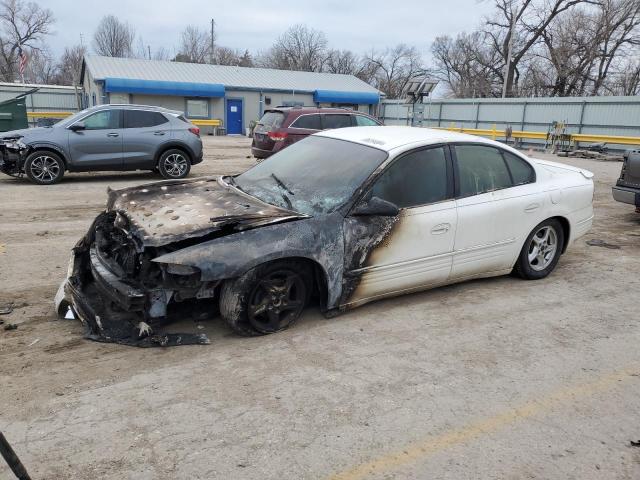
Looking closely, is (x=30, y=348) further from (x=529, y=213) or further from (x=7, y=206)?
(x=7, y=206)

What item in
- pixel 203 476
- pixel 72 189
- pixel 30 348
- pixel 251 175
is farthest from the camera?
pixel 72 189

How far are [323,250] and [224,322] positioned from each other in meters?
1.01

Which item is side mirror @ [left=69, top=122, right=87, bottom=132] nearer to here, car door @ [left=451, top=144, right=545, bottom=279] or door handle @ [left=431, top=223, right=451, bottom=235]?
car door @ [left=451, top=144, right=545, bottom=279]

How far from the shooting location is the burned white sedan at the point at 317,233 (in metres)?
3.72

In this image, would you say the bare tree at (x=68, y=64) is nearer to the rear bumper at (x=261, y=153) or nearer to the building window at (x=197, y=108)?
the building window at (x=197, y=108)

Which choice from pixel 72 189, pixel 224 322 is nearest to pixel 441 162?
pixel 224 322

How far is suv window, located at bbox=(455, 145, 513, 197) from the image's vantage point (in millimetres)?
4898

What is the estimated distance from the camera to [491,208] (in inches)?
195

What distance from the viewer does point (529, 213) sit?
17.3ft

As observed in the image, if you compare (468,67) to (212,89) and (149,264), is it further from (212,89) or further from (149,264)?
(149,264)

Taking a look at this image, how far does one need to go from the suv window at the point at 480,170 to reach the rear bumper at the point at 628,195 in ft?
13.7

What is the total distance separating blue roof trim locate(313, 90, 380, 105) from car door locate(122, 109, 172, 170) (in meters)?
26.4

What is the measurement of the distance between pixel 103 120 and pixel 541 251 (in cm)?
923

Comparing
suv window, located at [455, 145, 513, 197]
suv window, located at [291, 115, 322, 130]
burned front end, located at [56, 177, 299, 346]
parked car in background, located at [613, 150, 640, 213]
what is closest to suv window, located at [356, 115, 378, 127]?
suv window, located at [291, 115, 322, 130]
